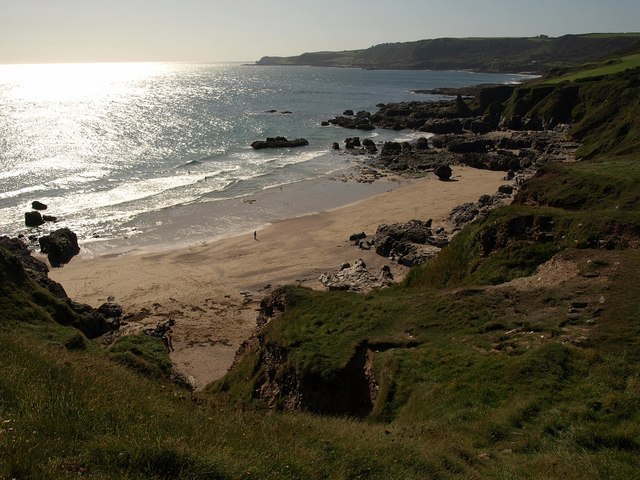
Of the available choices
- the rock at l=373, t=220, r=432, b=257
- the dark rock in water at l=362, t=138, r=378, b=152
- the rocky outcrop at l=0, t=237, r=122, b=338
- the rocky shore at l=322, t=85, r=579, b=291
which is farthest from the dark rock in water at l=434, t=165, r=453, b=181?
the rocky outcrop at l=0, t=237, r=122, b=338

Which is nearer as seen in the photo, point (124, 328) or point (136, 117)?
point (124, 328)

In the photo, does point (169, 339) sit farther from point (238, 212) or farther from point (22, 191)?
point (22, 191)

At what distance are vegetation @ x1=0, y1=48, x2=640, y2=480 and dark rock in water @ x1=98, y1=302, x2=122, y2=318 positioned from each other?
22.3 ft

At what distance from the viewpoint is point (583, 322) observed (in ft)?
55.6

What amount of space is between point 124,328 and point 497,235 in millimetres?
23112

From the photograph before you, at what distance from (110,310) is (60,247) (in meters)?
14.3

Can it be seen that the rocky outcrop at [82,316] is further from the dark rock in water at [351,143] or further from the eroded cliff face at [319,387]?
the dark rock in water at [351,143]

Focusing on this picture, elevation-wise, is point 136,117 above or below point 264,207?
above

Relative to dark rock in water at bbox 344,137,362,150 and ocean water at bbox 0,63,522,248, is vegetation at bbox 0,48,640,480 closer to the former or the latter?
ocean water at bbox 0,63,522,248

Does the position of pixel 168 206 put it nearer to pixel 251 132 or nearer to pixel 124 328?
pixel 124 328

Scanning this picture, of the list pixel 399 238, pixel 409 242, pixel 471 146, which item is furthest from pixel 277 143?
pixel 409 242

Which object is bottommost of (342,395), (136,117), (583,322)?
(342,395)

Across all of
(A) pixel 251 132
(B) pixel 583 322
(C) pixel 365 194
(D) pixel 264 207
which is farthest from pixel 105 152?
(B) pixel 583 322

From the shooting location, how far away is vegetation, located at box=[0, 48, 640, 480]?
813 centimetres
